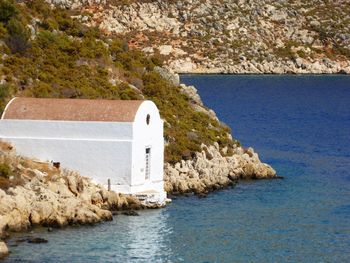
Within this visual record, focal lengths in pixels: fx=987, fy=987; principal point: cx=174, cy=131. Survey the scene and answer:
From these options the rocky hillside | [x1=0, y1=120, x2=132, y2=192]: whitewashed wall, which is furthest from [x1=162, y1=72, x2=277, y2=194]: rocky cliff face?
[x1=0, y1=120, x2=132, y2=192]: whitewashed wall

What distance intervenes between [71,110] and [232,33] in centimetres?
14793

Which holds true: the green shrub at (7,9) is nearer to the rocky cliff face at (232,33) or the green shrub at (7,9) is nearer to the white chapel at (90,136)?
the white chapel at (90,136)

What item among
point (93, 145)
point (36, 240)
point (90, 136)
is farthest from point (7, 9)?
point (36, 240)

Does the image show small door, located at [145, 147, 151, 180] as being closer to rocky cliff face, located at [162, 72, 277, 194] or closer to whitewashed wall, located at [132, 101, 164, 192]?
whitewashed wall, located at [132, 101, 164, 192]

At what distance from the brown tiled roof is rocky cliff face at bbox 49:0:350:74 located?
444 feet

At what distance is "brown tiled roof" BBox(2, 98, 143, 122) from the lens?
4212cm

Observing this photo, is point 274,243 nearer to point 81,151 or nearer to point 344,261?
point 344,261

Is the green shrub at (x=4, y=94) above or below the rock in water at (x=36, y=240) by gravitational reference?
above

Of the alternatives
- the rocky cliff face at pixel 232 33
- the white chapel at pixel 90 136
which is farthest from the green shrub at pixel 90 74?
the rocky cliff face at pixel 232 33

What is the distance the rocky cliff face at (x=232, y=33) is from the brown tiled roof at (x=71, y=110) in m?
135

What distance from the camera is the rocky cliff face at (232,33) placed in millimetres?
182875

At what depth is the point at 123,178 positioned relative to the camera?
137 ft

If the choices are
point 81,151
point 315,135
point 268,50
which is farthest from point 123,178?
point 268,50

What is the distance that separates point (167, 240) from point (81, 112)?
26.5ft
